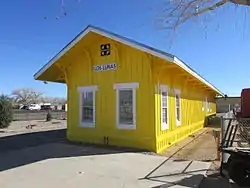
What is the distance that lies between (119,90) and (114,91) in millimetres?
235

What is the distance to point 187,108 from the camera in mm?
16984

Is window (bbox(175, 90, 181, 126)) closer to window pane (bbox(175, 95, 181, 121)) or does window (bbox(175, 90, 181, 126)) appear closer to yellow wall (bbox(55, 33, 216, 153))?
window pane (bbox(175, 95, 181, 121))

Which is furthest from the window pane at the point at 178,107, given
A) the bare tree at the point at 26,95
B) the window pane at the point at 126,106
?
the bare tree at the point at 26,95

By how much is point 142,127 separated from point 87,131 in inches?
119

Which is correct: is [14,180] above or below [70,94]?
below

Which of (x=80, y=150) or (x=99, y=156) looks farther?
(x=80, y=150)

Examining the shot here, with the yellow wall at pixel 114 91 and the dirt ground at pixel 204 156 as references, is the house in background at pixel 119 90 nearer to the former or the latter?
the yellow wall at pixel 114 91

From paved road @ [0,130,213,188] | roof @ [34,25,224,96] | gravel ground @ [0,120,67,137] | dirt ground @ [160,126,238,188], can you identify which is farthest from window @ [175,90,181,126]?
gravel ground @ [0,120,67,137]

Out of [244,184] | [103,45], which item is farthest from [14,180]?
[103,45]

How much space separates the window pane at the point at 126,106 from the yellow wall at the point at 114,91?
31cm

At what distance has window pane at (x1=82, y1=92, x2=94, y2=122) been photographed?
43.4 feet

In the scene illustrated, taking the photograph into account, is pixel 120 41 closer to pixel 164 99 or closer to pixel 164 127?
pixel 164 99

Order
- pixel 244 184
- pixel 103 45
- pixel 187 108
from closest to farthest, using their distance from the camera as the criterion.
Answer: pixel 244 184
pixel 103 45
pixel 187 108

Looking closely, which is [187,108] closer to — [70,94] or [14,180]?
[70,94]
